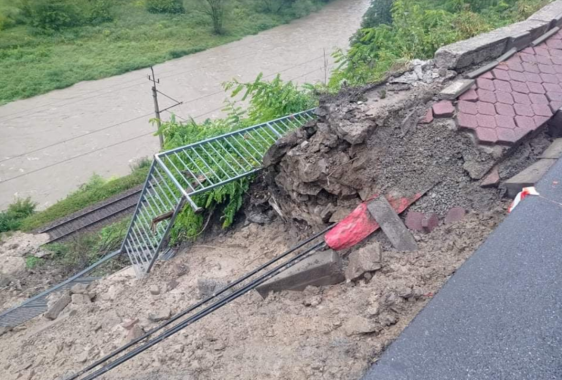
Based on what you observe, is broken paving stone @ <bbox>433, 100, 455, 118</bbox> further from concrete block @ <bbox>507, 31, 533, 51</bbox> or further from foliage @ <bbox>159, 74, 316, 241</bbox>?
foliage @ <bbox>159, 74, 316, 241</bbox>

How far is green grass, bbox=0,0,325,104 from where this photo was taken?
71.5ft

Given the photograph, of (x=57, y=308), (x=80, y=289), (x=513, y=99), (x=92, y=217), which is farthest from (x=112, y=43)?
(x=513, y=99)

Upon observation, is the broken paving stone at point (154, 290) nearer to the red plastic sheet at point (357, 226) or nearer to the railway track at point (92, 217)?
the red plastic sheet at point (357, 226)

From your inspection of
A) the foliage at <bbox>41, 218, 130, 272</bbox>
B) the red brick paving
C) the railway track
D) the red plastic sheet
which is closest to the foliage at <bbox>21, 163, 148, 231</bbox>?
the railway track

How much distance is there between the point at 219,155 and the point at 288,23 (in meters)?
26.5

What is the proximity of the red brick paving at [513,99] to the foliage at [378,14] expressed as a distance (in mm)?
12469

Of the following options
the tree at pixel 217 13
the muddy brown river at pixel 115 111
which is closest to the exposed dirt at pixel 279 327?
the muddy brown river at pixel 115 111

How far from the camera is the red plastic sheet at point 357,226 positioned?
338 cm

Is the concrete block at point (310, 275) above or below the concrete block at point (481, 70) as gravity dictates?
below

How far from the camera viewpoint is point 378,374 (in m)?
1.51

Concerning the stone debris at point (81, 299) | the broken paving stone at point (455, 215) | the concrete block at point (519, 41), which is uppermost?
the concrete block at point (519, 41)

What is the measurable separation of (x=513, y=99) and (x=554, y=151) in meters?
0.67

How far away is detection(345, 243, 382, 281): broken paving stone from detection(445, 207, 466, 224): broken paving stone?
1.62 ft

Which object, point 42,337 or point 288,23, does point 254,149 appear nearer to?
point 42,337
